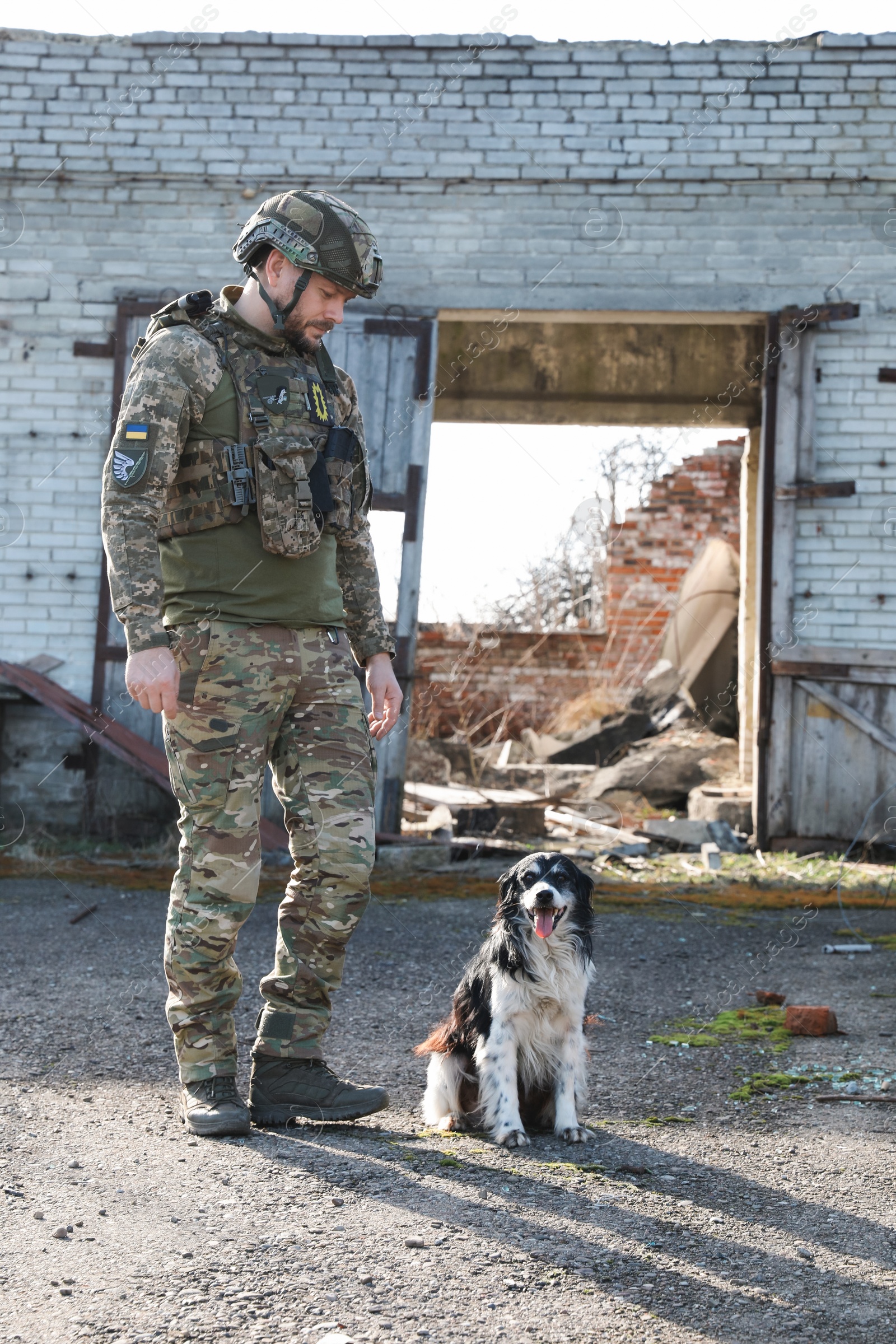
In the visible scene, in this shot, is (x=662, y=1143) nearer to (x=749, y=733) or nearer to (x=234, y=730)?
(x=234, y=730)

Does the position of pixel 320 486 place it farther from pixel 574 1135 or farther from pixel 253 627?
pixel 574 1135

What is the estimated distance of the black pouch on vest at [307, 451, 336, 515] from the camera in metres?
3.05

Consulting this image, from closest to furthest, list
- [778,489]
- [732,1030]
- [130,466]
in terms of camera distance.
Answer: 1. [130,466]
2. [732,1030]
3. [778,489]

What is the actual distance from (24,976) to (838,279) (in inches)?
248

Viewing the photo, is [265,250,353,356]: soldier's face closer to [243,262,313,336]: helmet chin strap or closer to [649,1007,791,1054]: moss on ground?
[243,262,313,336]: helmet chin strap

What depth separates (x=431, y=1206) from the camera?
2473mm

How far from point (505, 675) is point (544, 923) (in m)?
11.8

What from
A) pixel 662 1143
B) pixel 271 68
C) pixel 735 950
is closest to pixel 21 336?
pixel 271 68

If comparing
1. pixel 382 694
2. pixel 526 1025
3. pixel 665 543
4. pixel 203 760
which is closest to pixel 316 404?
pixel 382 694

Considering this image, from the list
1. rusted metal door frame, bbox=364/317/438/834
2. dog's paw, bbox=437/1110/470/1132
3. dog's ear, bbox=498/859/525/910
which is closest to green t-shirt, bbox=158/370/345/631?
dog's ear, bbox=498/859/525/910

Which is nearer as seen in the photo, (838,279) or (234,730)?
(234,730)

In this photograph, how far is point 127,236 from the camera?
785 cm

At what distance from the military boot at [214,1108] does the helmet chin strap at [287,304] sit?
1.88m

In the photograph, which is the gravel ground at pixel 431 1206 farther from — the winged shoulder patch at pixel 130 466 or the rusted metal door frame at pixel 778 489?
the rusted metal door frame at pixel 778 489
